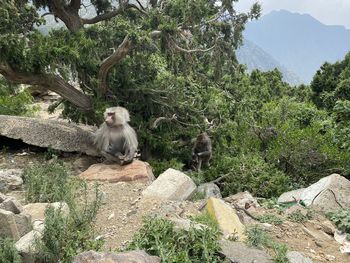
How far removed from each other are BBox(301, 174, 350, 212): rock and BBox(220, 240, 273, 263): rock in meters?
3.19

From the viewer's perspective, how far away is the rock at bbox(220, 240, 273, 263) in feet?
16.8

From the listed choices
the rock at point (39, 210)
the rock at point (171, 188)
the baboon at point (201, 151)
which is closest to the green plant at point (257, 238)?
the rock at point (171, 188)

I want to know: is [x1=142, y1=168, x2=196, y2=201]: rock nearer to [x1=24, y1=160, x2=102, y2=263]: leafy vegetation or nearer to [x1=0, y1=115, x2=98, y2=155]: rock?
[x1=24, y1=160, x2=102, y2=263]: leafy vegetation

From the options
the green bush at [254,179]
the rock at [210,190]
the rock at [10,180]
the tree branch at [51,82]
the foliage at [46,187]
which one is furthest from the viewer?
the green bush at [254,179]

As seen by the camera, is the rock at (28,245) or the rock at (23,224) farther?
the rock at (23,224)

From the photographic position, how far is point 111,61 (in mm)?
10016

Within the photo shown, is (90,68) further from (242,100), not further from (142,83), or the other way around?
(242,100)

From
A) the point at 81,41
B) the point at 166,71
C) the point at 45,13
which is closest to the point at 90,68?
the point at 81,41

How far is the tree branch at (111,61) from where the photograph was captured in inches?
376

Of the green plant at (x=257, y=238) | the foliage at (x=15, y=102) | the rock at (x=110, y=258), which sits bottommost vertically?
the foliage at (x=15, y=102)

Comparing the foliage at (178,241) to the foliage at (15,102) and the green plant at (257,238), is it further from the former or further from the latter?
the foliage at (15,102)

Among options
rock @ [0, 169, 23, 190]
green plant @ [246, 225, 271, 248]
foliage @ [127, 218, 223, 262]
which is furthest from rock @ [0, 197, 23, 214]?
green plant @ [246, 225, 271, 248]

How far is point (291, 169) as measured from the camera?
12773 mm

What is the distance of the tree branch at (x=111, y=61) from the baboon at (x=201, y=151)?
2.88 meters
